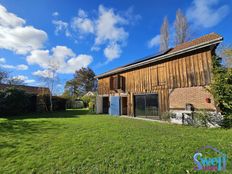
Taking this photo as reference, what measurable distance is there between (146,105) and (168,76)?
3276 mm

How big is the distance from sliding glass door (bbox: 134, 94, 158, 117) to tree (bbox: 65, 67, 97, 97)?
101 ft

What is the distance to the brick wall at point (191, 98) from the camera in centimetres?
847

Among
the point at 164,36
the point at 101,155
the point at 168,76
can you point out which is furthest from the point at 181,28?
the point at 101,155

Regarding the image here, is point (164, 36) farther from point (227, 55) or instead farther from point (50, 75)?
point (50, 75)

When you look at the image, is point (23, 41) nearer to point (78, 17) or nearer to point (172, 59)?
point (78, 17)

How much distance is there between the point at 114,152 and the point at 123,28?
1148cm

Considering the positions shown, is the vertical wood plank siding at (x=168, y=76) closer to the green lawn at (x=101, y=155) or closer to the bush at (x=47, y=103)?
the green lawn at (x=101, y=155)

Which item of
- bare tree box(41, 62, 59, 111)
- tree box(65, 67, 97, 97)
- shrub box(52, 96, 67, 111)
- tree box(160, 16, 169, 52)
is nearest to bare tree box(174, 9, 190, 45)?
tree box(160, 16, 169, 52)

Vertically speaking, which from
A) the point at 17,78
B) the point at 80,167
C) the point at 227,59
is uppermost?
the point at 17,78

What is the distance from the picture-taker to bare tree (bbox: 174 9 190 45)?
1845 centimetres

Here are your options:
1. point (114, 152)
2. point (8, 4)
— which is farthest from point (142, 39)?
point (114, 152)

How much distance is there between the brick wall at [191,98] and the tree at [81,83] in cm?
3443

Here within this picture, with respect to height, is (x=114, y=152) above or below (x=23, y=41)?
below

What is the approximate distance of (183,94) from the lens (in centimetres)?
967
